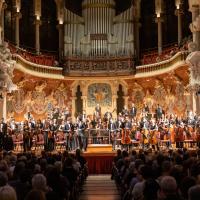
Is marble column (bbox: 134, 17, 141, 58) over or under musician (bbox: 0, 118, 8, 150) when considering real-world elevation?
over

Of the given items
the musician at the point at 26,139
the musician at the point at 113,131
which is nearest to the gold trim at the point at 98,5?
the musician at the point at 113,131

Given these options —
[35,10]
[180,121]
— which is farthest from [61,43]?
[180,121]

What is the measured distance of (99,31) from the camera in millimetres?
25250

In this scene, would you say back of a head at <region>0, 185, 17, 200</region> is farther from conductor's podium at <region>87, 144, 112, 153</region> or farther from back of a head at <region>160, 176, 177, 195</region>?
conductor's podium at <region>87, 144, 112, 153</region>

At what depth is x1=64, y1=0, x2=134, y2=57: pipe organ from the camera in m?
24.9

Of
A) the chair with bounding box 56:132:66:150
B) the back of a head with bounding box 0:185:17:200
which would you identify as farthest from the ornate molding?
the back of a head with bounding box 0:185:17:200

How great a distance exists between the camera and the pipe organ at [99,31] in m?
24.9

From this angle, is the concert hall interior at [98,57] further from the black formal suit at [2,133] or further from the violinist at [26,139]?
the black formal suit at [2,133]

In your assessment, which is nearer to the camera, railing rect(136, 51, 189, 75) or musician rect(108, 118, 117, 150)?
musician rect(108, 118, 117, 150)

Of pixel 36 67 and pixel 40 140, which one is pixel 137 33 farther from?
pixel 40 140

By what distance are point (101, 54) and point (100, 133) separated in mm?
7257

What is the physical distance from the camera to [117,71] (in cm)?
2422

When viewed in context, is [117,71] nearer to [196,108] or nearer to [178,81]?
[178,81]

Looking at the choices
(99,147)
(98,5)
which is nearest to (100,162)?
(99,147)
